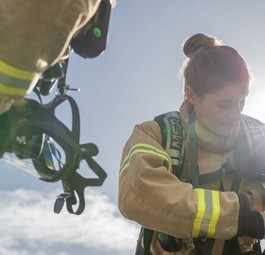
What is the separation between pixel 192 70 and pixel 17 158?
5.44 ft

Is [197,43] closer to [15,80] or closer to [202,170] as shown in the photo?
[202,170]

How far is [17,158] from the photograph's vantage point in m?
2.45

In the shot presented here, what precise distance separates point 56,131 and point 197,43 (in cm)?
198

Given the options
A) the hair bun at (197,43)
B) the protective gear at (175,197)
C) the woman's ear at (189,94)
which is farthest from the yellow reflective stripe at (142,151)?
the hair bun at (197,43)

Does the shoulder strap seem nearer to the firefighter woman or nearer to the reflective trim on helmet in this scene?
the firefighter woman

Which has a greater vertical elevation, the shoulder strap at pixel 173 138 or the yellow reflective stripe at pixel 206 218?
the shoulder strap at pixel 173 138

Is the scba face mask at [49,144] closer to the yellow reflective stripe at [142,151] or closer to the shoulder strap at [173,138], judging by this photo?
the yellow reflective stripe at [142,151]

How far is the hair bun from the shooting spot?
4102mm

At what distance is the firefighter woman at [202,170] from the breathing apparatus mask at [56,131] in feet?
1.51

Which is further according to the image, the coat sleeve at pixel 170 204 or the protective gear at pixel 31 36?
the coat sleeve at pixel 170 204

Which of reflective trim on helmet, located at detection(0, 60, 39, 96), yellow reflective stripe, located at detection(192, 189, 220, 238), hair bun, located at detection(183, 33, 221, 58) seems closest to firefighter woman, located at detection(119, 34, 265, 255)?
yellow reflective stripe, located at detection(192, 189, 220, 238)

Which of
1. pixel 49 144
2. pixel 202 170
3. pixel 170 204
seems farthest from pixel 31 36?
Answer: pixel 202 170

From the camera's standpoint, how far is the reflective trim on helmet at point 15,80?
5.78ft

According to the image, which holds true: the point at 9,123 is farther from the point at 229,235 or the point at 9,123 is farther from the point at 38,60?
the point at 229,235
